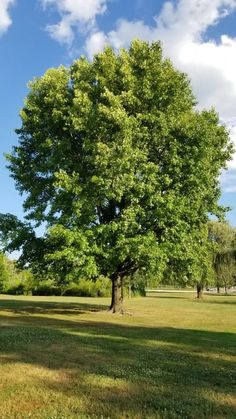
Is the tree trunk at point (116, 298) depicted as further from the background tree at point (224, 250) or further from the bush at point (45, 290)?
the bush at point (45, 290)

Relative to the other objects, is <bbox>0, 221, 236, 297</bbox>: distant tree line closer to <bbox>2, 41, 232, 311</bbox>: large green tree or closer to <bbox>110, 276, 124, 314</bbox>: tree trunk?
<bbox>110, 276, 124, 314</bbox>: tree trunk

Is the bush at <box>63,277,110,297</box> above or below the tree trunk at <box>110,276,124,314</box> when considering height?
above

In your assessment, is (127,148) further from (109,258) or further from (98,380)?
(98,380)

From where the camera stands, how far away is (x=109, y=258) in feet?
97.2

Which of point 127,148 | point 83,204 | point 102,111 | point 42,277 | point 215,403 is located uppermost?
point 102,111

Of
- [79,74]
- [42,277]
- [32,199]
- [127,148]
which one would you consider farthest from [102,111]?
[42,277]

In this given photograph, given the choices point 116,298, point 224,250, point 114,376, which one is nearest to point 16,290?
point 224,250

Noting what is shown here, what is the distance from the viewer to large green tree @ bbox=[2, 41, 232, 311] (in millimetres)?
29281

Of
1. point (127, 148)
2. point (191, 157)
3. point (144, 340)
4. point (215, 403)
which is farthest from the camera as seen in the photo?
point (191, 157)

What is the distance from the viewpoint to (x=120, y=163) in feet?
93.2

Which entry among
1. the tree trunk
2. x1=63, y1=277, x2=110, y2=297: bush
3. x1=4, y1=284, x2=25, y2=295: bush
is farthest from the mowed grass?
x1=4, y1=284, x2=25, y2=295: bush

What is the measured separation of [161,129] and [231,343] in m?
15.3

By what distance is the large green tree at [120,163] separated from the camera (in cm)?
2928

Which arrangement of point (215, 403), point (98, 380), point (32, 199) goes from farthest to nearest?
1. point (32, 199)
2. point (98, 380)
3. point (215, 403)
